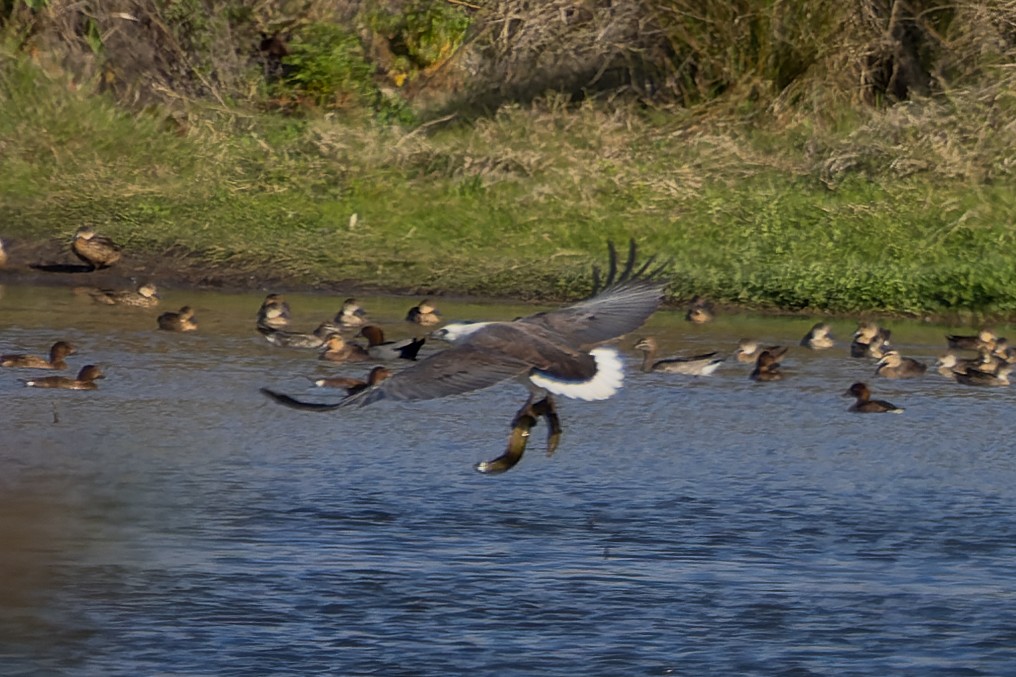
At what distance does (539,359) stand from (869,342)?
499 cm

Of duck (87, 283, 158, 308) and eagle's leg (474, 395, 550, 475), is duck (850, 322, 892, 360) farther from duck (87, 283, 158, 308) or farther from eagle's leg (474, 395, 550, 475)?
duck (87, 283, 158, 308)

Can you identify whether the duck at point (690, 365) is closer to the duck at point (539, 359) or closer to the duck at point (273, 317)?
the duck at point (273, 317)

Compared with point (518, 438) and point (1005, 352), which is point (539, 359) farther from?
point (1005, 352)

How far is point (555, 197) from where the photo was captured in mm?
16406

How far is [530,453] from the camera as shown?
10477mm

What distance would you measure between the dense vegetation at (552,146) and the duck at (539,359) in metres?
5.81

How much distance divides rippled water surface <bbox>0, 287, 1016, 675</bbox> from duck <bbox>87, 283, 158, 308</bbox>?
1451mm

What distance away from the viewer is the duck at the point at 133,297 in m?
14.2

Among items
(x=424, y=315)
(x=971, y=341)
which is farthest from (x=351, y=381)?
(x=971, y=341)

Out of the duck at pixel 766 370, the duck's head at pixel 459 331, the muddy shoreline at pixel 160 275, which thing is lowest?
the muddy shoreline at pixel 160 275

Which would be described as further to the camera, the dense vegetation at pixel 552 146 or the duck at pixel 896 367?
the dense vegetation at pixel 552 146

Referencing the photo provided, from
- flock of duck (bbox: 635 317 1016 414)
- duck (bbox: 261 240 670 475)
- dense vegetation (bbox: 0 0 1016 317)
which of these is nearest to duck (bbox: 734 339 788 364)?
flock of duck (bbox: 635 317 1016 414)

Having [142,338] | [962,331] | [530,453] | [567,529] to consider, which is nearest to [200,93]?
[142,338]

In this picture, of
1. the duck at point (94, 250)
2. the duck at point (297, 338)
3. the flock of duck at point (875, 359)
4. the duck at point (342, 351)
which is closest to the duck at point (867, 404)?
the flock of duck at point (875, 359)
